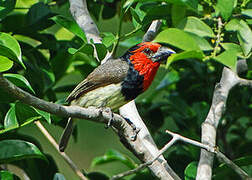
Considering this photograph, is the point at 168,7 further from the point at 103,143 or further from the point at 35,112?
the point at 103,143

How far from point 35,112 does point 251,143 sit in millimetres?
1534

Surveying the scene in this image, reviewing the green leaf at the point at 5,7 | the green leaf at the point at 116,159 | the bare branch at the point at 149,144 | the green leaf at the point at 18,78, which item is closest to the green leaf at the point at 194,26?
the bare branch at the point at 149,144

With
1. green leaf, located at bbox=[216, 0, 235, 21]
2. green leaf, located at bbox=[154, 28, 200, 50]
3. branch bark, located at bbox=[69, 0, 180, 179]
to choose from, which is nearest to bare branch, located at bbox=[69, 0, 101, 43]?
branch bark, located at bbox=[69, 0, 180, 179]

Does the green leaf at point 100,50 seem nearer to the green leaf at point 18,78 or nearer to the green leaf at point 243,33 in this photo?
the green leaf at point 18,78

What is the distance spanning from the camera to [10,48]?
2021 mm

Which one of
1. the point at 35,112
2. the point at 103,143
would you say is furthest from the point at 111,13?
the point at 103,143

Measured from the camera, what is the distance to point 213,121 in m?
2.27

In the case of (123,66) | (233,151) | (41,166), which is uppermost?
(123,66)

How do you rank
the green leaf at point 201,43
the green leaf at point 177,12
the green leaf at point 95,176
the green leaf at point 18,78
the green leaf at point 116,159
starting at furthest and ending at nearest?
1. the green leaf at point 116,159
2. the green leaf at point 95,176
3. the green leaf at point 18,78
4. the green leaf at point 177,12
5. the green leaf at point 201,43

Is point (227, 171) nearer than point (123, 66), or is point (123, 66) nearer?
point (227, 171)

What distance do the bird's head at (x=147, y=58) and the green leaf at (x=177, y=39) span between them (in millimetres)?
1377

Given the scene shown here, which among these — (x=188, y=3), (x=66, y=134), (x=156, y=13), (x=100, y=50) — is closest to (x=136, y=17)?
(x=156, y=13)

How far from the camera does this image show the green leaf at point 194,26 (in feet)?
6.14

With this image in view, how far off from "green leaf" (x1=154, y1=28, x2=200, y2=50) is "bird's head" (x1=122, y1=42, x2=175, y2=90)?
4.52 feet
